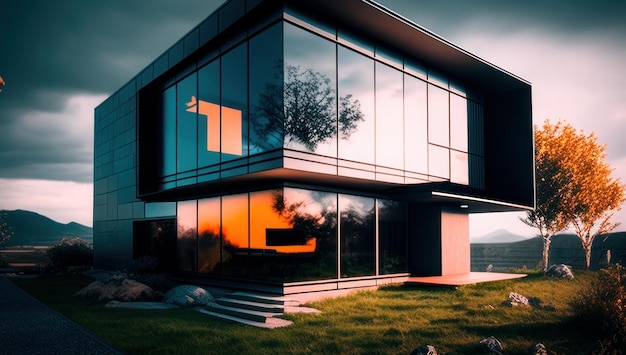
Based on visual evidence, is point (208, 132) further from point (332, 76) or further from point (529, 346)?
point (529, 346)

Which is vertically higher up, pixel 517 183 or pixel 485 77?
pixel 485 77

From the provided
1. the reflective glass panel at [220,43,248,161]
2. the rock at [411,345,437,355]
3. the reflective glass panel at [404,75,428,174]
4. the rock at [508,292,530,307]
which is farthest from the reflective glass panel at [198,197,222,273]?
the rock at [411,345,437,355]

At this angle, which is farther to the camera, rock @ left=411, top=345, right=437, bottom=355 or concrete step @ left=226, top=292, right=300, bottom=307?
concrete step @ left=226, top=292, right=300, bottom=307

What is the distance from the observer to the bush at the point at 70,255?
91.9ft

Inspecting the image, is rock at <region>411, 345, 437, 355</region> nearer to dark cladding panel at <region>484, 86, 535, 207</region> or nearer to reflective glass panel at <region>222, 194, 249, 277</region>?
reflective glass panel at <region>222, 194, 249, 277</region>

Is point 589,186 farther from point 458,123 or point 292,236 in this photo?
point 292,236

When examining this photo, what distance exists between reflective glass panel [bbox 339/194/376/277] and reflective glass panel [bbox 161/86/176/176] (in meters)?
7.30

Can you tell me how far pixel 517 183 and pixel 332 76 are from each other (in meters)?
11.6

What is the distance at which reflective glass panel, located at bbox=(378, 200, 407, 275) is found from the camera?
17578 mm

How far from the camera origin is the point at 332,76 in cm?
1473

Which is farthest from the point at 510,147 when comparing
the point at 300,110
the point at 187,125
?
the point at 187,125

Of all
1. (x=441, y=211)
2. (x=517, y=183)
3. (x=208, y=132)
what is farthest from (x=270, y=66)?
(x=517, y=183)

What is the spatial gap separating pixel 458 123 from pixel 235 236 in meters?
11.1

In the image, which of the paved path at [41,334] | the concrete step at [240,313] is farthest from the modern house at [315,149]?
the paved path at [41,334]
